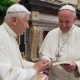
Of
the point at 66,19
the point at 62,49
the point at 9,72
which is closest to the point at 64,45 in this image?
the point at 62,49

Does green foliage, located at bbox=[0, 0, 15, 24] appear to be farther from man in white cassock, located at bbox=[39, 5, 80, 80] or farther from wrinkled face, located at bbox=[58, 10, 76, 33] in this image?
wrinkled face, located at bbox=[58, 10, 76, 33]

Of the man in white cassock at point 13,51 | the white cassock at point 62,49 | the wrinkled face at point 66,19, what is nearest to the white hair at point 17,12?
the man in white cassock at point 13,51

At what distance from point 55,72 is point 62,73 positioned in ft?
0.33

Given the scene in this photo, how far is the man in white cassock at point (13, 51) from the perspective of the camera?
78.6 inches

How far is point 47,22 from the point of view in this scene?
641 cm

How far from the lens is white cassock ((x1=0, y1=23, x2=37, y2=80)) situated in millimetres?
1980

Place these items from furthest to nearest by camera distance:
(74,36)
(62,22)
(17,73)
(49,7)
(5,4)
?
(49,7)
(5,4)
(74,36)
(62,22)
(17,73)

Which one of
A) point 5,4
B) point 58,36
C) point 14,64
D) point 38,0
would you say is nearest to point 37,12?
point 38,0

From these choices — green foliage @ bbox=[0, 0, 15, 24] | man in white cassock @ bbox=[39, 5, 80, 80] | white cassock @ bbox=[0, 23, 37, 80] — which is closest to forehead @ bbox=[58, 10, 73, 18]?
man in white cassock @ bbox=[39, 5, 80, 80]

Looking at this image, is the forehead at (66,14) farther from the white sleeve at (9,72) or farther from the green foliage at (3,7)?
the green foliage at (3,7)

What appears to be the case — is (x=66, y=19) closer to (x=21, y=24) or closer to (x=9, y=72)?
(x=21, y=24)

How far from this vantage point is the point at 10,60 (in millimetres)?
2166

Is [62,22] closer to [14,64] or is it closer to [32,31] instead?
[14,64]

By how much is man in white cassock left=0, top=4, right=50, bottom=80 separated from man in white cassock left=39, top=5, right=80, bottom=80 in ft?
1.81
